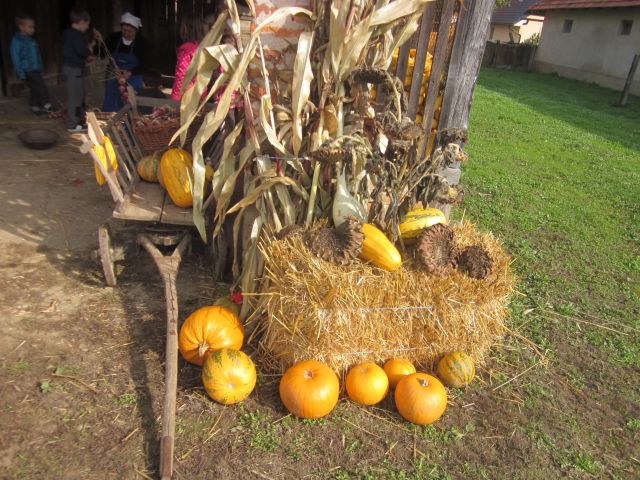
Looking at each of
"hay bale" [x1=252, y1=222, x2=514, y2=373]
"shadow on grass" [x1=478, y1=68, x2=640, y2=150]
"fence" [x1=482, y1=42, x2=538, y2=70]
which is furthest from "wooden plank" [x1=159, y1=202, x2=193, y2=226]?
"fence" [x1=482, y1=42, x2=538, y2=70]

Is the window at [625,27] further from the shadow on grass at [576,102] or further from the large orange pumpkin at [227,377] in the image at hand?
the large orange pumpkin at [227,377]

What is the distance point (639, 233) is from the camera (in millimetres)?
5930

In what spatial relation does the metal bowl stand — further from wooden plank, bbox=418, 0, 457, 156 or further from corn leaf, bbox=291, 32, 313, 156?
wooden plank, bbox=418, 0, 457, 156

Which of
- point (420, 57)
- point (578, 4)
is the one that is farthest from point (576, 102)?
point (420, 57)

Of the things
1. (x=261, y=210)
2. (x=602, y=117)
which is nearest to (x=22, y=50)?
(x=261, y=210)

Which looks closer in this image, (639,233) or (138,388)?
(138,388)

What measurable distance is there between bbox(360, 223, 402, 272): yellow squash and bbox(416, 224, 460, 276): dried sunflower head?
154 millimetres

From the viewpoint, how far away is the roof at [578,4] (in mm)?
18984

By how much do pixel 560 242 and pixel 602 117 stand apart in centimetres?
990

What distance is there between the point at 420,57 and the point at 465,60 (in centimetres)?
35

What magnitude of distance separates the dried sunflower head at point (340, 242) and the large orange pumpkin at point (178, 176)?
4.30 feet

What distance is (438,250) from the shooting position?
3.08 metres

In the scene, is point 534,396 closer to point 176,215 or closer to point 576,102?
point 176,215

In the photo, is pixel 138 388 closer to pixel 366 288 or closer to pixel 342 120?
pixel 366 288
